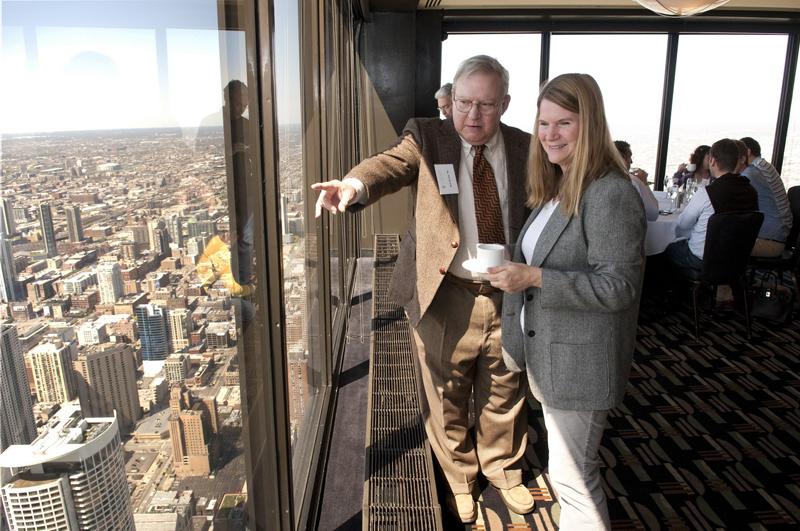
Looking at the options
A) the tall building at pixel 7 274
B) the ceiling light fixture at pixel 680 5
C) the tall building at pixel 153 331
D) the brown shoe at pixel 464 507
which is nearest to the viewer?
the tall building at pixel 7 274

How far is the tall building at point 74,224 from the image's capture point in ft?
1.47

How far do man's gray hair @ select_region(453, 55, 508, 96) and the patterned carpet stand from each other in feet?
5.62

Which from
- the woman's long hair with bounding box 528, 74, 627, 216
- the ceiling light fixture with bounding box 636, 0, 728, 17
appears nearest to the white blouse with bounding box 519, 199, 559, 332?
the woman's long hair with bounding box 528, 74, 627, 216

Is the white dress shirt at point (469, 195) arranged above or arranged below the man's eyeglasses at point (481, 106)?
below

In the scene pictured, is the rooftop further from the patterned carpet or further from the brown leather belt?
the patterned carpet

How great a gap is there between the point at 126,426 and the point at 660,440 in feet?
9.92

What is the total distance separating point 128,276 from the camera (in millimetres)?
561

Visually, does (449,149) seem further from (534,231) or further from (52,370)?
(52,370)

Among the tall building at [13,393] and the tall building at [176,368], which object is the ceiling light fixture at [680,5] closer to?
the tall building at [176,368]

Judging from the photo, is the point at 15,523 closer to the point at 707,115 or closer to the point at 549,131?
the point at 549,131

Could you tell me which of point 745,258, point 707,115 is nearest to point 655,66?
point 707,115

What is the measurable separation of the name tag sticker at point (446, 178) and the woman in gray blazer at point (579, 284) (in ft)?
1.17

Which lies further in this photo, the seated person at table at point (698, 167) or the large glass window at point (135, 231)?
the seated person at table at point (698, 167)

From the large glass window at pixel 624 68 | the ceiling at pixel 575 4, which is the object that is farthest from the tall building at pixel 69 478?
the large glass window at pixel 624 68
